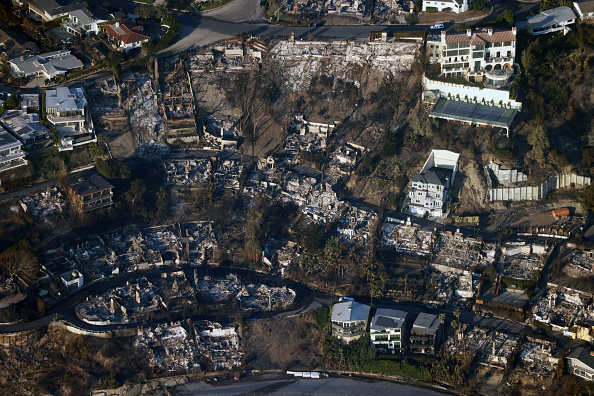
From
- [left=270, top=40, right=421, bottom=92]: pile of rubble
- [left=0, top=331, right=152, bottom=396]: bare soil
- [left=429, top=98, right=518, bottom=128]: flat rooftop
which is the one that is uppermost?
[left=270, top=40, right=421, bottom=92]: pile of rubble

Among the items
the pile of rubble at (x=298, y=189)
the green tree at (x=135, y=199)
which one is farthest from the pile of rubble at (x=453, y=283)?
the green tree at (x=135, y=199)

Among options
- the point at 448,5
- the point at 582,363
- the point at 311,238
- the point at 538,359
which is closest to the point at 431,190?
the point at 311,238

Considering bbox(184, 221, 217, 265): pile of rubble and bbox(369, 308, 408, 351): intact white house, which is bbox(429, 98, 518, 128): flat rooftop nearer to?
bbox(369, 308, 408, 351): intact white house

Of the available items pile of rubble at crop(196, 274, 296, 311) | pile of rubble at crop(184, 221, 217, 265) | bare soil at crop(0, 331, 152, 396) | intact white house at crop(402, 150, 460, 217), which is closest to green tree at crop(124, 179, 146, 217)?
pile of rubble at crop(184, 221, 217, 265)

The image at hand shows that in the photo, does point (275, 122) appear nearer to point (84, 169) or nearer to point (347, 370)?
point (84, 169)

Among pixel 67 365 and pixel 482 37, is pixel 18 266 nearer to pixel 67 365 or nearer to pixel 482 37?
pixel 67 365
